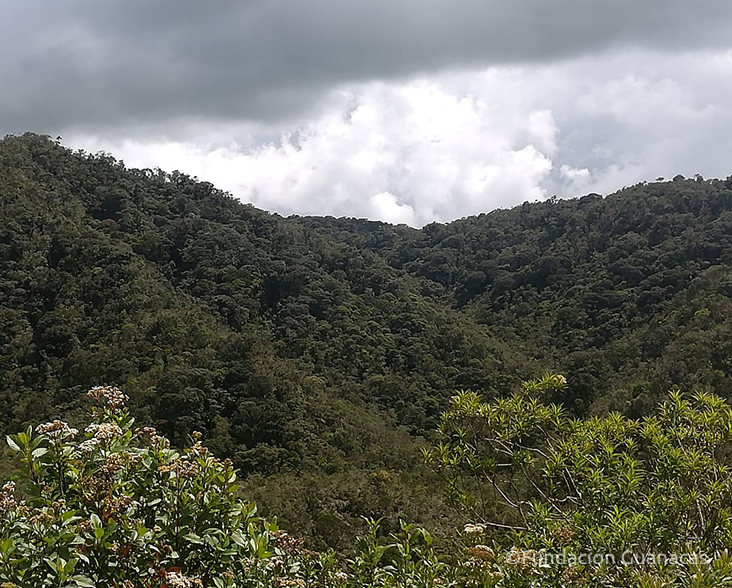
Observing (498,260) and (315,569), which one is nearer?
(315,569)

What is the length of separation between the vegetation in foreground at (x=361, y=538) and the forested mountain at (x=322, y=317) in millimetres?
17377

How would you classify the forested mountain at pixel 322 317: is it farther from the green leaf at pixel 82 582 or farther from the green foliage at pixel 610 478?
the green leaf at pixel 82 582

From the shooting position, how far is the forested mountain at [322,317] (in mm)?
26766

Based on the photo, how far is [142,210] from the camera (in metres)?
48.4

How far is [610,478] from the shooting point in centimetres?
351

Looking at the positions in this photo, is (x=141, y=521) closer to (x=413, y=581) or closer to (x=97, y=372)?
(x=413, y=581)

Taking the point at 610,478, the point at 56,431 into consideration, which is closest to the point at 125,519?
the point at 56,431

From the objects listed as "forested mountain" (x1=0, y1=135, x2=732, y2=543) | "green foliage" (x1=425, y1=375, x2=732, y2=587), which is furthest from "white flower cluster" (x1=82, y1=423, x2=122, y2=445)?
"forested mountain" (x1=0, y1=135, x2=732, y2=543)

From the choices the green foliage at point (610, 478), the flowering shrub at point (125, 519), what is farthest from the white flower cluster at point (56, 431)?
the green foliage at point (610, 478)

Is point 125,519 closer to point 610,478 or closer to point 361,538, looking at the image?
point 361,538

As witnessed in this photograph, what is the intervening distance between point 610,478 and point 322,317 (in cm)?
4069

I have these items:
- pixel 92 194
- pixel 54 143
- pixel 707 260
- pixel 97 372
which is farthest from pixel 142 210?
pixel 707 260

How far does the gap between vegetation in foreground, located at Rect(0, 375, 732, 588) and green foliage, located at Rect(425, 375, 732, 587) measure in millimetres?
11

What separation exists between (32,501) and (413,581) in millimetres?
1558
